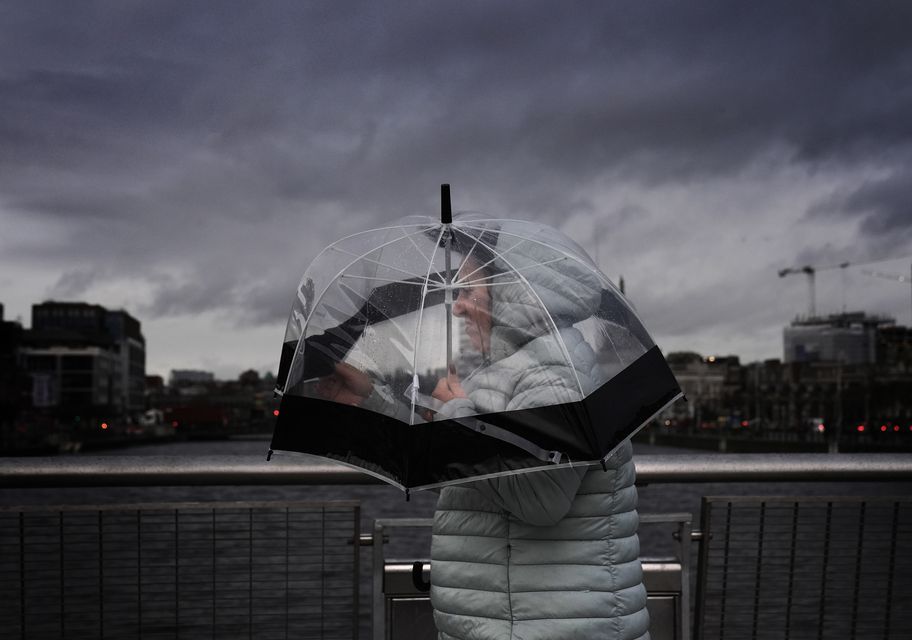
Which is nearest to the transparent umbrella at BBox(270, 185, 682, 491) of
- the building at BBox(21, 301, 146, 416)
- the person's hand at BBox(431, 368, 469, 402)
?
the person's hand at BBox(431, 368, 469, 402)

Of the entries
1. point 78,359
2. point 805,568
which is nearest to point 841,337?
point 78,359

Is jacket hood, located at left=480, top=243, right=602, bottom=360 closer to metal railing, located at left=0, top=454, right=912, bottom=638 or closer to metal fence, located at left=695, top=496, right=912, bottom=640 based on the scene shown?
metal railing, located at left=0, top=454, right=912, bottom=638

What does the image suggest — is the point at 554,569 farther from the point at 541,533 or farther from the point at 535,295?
the point at 535,295

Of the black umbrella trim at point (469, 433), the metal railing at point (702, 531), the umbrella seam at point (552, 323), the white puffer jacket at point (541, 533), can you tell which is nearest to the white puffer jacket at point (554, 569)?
the white puffer jacket at point (541, 533)

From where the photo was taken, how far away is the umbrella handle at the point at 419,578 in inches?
119

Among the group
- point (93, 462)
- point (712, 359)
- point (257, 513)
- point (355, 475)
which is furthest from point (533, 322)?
point (712, 359)

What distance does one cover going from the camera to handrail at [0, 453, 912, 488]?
135 inches

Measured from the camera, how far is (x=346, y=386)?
2.40 m

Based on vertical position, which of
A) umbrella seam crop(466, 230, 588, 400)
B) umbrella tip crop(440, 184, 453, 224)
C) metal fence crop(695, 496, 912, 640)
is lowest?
metal fence crop(695, 496, 912, 640)

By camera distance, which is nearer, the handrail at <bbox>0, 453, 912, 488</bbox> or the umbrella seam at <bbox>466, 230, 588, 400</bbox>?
the umbrella seam at <bbox>466, 230, 588, 400</bbox>

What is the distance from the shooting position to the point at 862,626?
3.75m

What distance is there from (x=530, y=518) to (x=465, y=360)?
0.38m

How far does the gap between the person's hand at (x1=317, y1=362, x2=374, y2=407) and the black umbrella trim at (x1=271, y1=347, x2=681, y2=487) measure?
0.06 ft

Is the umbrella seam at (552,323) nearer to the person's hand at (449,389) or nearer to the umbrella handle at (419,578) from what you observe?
the person's hand at (449,389)
